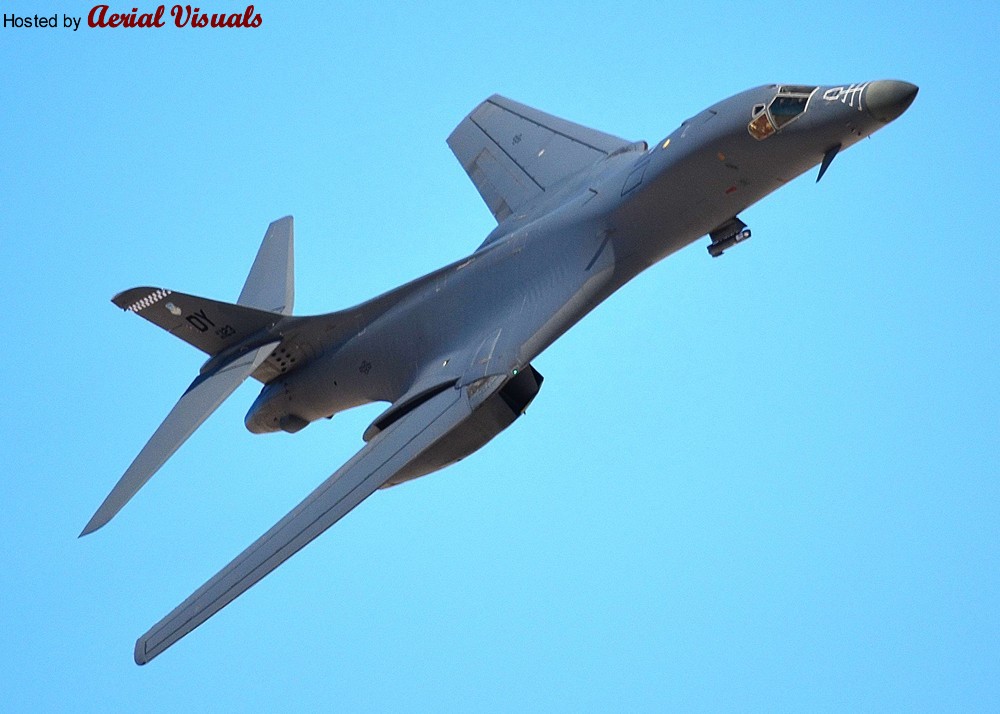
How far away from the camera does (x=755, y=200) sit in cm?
2631

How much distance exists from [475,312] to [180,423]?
5.50m

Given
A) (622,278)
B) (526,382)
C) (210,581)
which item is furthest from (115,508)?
(622,278)

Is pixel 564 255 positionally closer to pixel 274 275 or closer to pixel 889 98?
pixel 889 98

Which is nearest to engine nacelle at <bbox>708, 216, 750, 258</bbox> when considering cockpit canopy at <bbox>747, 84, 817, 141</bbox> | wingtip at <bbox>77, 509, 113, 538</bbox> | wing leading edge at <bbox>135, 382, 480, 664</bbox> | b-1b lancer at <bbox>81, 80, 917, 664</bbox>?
b-1b lancer at <bbox>81, 80, 917, 664</bbox>

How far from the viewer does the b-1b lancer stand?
25.2 meters

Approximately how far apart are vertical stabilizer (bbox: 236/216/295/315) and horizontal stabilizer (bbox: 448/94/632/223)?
4089mm

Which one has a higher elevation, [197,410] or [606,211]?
[606,211]

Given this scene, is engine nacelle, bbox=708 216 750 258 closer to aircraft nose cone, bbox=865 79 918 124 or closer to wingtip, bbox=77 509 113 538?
aircraft nose cone, bbox=865 79 918 124

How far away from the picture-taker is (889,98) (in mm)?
24062

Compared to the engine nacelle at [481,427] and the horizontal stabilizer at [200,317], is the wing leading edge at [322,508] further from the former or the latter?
the horizontal stabilizer at [200,317]

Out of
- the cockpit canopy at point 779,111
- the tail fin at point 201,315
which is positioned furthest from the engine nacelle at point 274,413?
the cockpit canopy at point 779,111

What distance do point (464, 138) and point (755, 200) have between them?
952cm

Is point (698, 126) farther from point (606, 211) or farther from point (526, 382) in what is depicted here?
point (526, 382)

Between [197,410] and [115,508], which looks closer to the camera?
[115,508]
